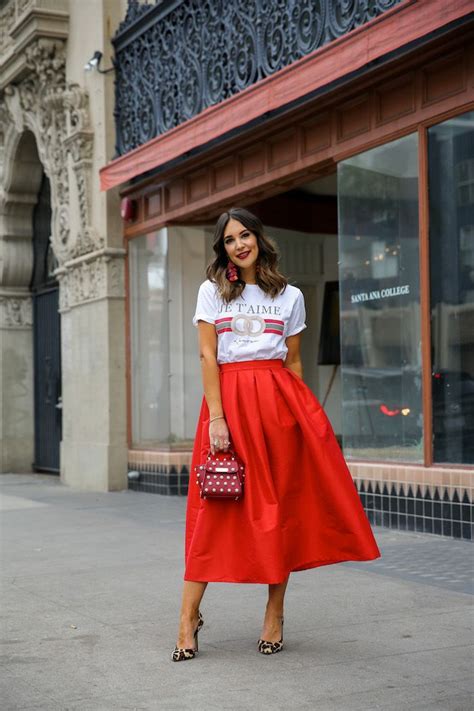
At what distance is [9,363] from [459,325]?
37.8 ft

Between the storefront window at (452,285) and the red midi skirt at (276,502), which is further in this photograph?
the storefront window at (452,285)

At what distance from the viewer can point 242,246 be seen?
495 centimetres

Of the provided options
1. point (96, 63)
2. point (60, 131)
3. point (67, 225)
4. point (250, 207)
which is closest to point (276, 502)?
point (250, 207)

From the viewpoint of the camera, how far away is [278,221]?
1362cm

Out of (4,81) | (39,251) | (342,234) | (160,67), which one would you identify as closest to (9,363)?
(39,251)

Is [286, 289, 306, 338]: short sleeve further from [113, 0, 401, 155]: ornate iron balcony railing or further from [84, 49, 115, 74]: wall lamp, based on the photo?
[84, 49, 115, 74]: wall lamp

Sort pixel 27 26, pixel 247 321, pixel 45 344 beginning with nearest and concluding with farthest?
pixel 247 321 < pixel 27 26 < pixel 45 344

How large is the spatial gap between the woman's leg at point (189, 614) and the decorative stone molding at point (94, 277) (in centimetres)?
928

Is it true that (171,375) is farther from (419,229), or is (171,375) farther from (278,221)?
(419,229)

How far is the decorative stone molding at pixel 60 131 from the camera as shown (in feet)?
46.3

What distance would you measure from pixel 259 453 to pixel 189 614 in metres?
0.77

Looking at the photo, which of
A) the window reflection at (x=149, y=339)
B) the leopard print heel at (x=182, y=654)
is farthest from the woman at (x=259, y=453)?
the window reflection at (x=149, y=339)

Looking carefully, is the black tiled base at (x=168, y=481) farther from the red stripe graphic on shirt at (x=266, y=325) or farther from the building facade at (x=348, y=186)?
the red stripe graphic on shirt at (x=266, y=325)

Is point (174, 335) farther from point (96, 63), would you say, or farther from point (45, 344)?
point (45, 344)
